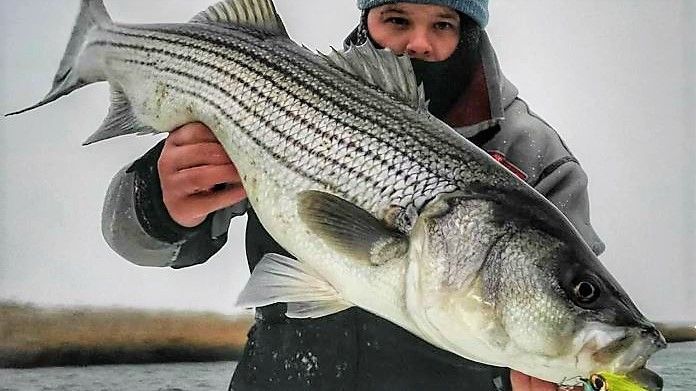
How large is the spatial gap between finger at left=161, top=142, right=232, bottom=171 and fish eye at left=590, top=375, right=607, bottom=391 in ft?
1.24

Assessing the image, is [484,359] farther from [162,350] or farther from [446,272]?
[162,350]

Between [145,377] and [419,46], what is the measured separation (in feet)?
11.6

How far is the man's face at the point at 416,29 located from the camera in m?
0.76

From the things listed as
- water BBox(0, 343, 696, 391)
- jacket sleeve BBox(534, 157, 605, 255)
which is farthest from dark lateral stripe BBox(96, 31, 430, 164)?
water BBox(0, 343, 696, 391)

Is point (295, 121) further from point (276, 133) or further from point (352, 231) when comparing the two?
point (352, 231)

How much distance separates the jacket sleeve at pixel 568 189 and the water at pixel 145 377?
244cm

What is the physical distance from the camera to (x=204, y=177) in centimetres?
64

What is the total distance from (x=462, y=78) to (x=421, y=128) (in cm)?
23

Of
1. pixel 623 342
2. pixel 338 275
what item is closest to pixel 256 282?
pixel 338 275

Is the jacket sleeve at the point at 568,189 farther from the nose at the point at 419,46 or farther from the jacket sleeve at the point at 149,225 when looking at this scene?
the jacket sleeve at the point at 149,225

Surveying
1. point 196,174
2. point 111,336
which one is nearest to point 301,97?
point 196,174

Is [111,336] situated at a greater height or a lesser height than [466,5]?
lesser

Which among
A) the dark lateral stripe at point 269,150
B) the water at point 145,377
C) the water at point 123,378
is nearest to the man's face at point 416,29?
the dark lateral stripe at point 269,150

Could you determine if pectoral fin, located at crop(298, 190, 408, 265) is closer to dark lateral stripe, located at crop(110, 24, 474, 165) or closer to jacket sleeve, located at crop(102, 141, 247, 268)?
dark lateral stripe, located at crop(110, 24, 474, 165)
